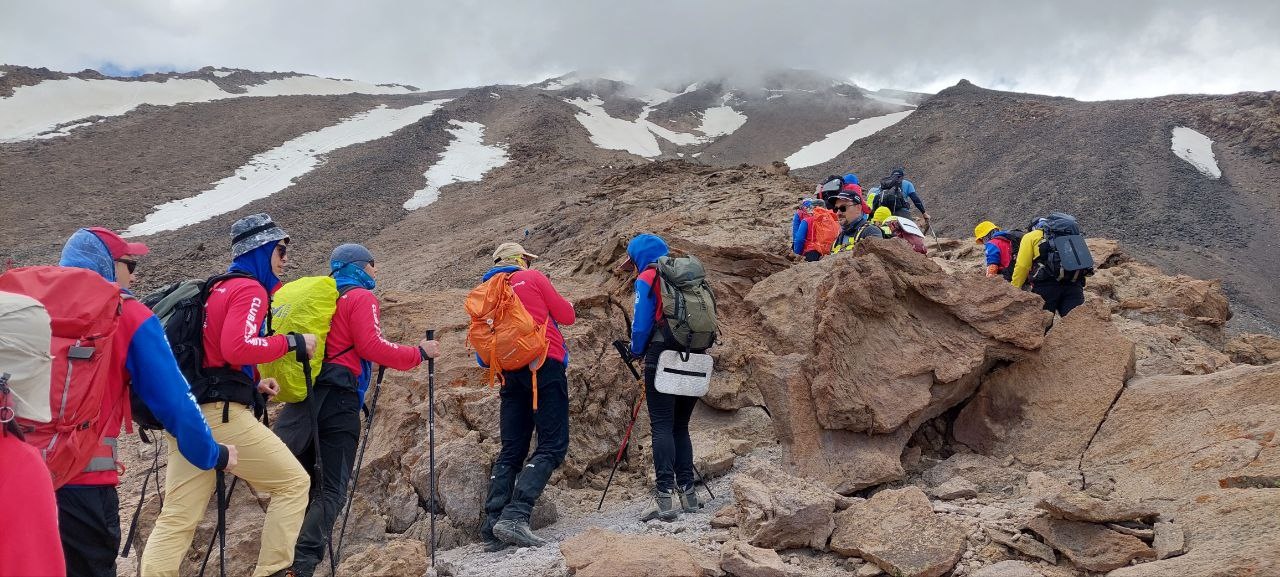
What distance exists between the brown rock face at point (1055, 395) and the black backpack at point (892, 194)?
521 centimetres

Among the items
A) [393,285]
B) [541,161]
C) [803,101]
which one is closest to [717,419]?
[393,285]

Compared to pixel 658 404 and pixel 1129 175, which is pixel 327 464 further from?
pixel 1129 175

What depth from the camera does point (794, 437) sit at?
570 centimetres

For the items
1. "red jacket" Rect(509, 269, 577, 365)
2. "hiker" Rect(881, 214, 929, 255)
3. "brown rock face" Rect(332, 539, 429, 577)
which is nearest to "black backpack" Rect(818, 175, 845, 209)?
"hiker" Rect(881, 214, 929, 255)

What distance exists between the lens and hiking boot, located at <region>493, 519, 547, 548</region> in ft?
16.8

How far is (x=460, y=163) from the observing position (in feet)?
114

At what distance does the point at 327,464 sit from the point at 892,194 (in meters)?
9.01

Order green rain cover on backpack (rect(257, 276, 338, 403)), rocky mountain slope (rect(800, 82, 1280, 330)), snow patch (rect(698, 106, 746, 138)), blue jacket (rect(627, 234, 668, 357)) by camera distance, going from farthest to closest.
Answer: snow patch (rect(698, 106, 746, 138)) → rocky mountain slope (rect(800, 82, 1280, 330)) → blue jacket (rect(627, 234, 668, 357)) → green rain cover on backpack (rect(257, 276, 338, 403))

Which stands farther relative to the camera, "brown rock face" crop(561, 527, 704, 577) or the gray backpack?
the gray backpack

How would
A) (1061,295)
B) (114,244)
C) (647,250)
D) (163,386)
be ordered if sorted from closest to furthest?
(163,386) < (114,244) < (647,250) < (1061,295)

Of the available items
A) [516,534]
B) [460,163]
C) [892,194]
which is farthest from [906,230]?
[460,163]

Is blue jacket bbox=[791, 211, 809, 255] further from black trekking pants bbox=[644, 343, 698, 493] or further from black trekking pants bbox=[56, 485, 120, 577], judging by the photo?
black trekking pants bbox=[56, 485, 120, 577]

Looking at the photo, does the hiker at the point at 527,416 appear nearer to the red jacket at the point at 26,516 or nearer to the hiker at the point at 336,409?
the hiker at the point at 336,409

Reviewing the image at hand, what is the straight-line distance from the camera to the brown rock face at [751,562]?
3949 mm
